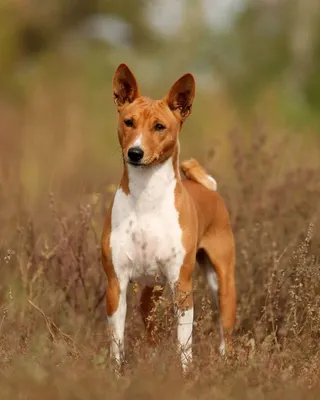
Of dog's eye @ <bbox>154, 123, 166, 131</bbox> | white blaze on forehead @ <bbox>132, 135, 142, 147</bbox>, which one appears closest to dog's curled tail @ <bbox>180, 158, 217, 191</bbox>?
dog's eye @ <bbox>154, 123, 166, 131</bbox>

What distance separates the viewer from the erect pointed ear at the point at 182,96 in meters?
6.02

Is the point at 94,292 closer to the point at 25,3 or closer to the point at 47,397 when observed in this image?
the point at 47,397

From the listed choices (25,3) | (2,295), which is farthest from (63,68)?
(2,295)

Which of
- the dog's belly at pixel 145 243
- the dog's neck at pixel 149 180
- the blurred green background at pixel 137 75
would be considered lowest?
the blurred green background at pixel 137 75

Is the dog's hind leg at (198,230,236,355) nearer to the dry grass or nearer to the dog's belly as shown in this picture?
the dry grass

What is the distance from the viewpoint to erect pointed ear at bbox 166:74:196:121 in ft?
19.7

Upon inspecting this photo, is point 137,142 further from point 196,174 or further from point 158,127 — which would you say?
point 196,174

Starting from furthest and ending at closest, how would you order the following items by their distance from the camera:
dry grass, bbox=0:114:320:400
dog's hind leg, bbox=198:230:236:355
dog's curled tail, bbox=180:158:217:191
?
dog's curled tail, bbox=180:158:217:191 → dog's hind leg, bbox=198:230:236:355 → dry grass, bbox=0:114:320:400

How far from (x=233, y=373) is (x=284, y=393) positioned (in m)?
0.42

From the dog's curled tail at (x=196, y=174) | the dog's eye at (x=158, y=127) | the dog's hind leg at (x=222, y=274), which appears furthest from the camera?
the dog's curled tail at (x=196, y=174)

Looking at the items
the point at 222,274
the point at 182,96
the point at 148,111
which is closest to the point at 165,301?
the point at 222,274

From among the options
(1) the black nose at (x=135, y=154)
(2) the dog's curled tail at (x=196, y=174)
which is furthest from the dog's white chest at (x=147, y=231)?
(2) the dog's curled tail at (x=196, y=174)

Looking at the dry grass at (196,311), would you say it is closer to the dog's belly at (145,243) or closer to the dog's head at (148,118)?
the dog's belly at (145,243)

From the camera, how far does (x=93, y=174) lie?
36.0 feet
